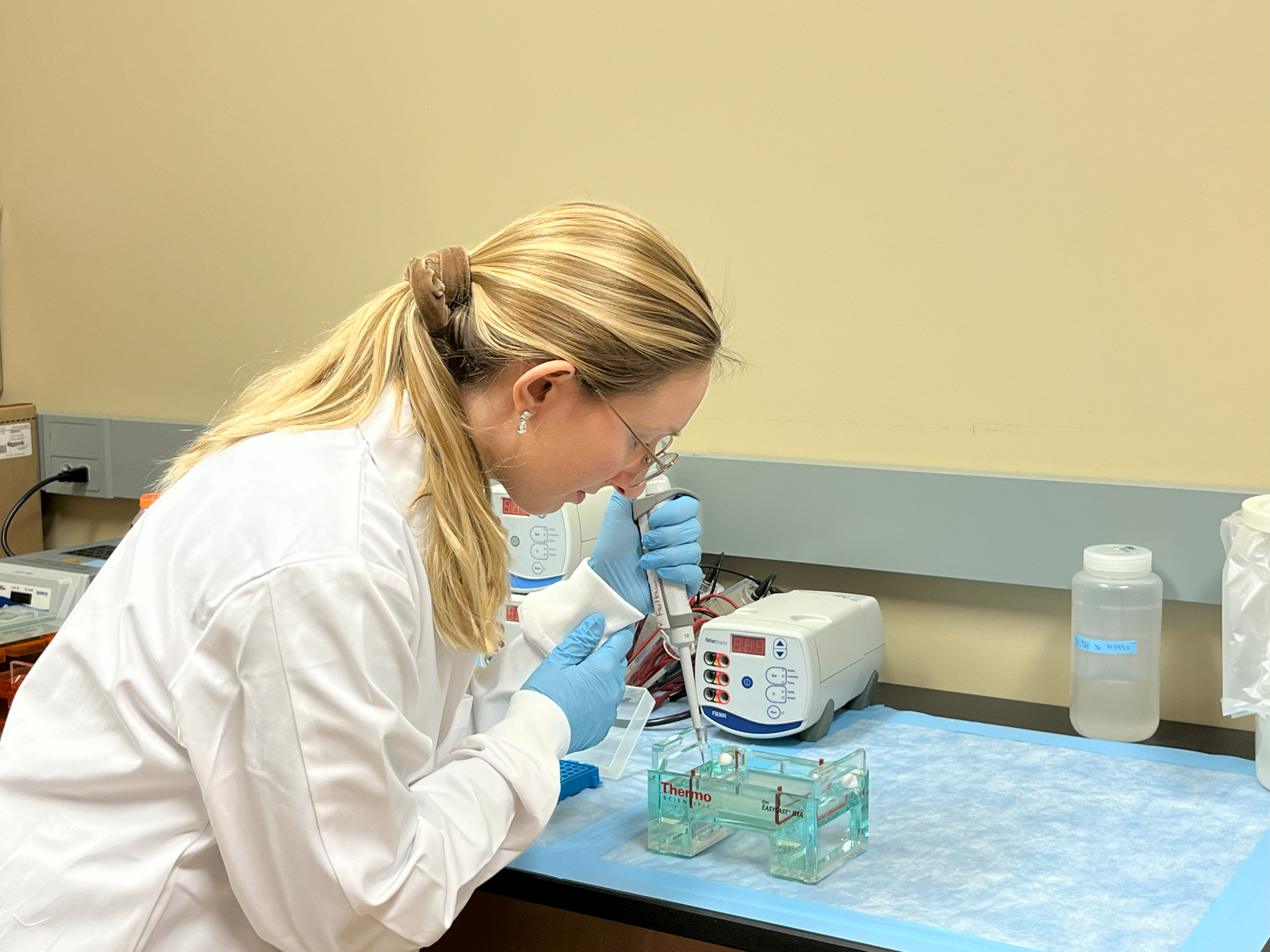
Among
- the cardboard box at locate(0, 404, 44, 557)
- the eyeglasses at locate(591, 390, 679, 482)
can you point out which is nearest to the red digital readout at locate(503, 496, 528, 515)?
the eyeglasses at locate(591, 390, 679, 482)

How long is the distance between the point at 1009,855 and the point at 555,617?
640 millimetres

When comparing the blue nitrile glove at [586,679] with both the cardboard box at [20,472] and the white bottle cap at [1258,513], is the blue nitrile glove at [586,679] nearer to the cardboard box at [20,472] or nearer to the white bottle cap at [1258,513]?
the white bottle cap at [1258,513]

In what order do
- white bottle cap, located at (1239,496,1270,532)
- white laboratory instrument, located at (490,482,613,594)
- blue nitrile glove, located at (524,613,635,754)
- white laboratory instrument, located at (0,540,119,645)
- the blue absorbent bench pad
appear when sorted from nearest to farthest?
the blue absorbent bench pad
blue nitrile glove, located at (524,613,635,754)
white bottle cap, located at (1239,496,1270,532)
white laboratory instrument, located at (490,482,613,594)
white laboratory instrument, located at (0,540,119,645)

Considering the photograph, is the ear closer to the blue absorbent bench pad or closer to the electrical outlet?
the blue absorbent bench pad

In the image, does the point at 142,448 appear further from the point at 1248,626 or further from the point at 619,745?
the point at 1248,626

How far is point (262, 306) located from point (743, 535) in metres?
1.17

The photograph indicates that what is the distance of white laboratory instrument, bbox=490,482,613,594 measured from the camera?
6.06 ft

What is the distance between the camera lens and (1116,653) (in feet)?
5.29

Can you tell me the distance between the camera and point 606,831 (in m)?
1.32

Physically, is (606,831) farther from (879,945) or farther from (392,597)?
(392,597)

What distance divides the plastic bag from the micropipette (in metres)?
0.64

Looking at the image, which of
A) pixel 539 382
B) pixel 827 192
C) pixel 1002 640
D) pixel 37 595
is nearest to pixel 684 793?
pixel 539 382

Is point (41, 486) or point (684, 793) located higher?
point (41, 486)

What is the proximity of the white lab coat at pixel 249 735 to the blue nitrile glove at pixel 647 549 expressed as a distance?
60cm
